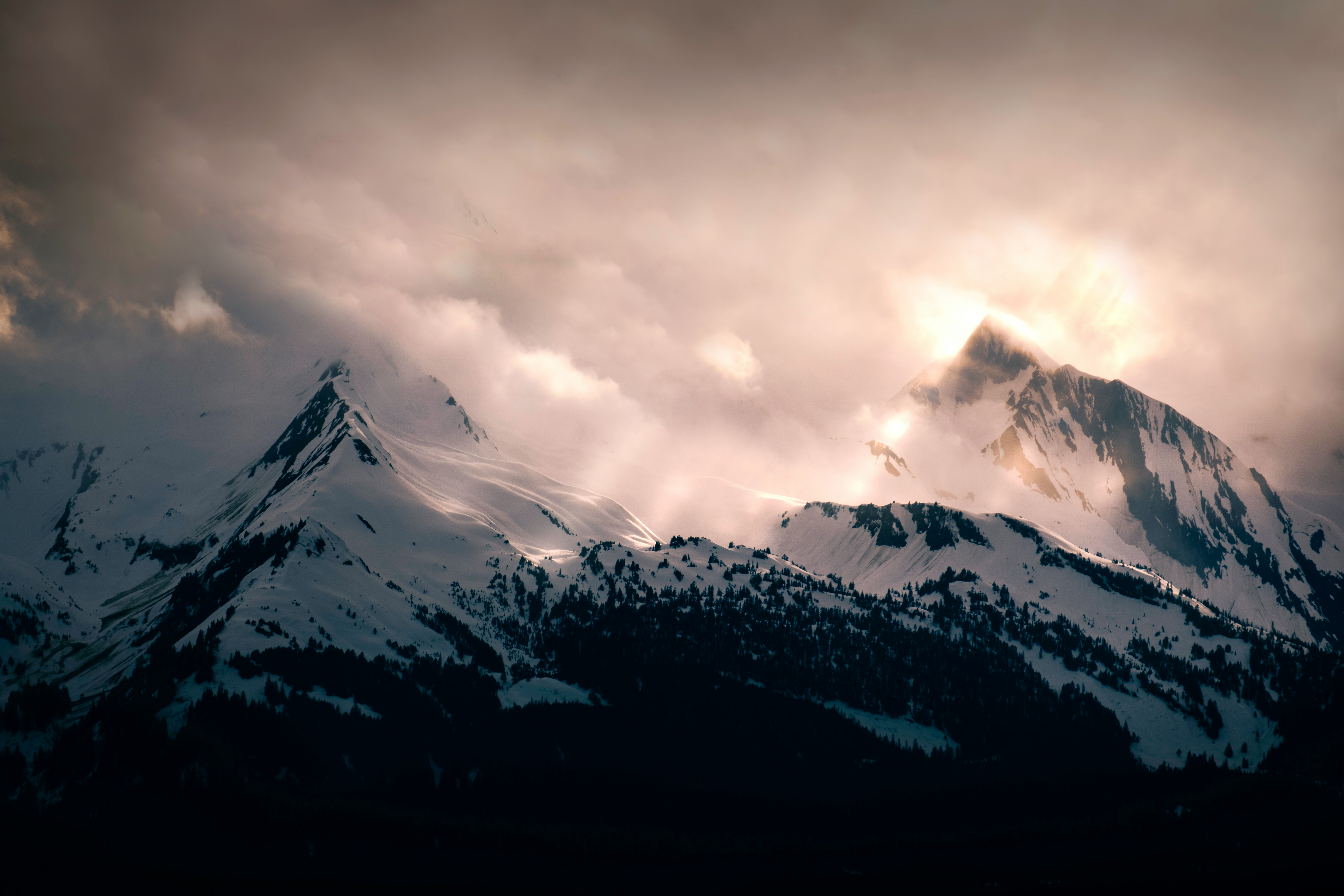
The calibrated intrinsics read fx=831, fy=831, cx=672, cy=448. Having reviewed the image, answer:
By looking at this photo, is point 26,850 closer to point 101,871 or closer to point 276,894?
point 101,871

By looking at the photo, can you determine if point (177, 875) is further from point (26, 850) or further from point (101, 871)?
point (26, 850)

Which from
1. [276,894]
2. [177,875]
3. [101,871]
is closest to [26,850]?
[101,871]

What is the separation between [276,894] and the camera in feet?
650

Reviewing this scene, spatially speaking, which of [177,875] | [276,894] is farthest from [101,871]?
[276,894]

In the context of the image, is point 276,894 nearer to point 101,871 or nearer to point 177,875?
point 177,875

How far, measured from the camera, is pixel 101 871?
196125mm

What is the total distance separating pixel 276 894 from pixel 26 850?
6097 cm

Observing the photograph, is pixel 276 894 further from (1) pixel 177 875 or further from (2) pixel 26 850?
(2) pixel 26 850

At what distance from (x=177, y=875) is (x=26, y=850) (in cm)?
3648

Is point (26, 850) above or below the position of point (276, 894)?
below

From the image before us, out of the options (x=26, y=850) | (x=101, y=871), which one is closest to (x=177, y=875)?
(x=101, y=871)

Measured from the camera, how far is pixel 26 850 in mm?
198750

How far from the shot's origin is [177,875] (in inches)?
7825
